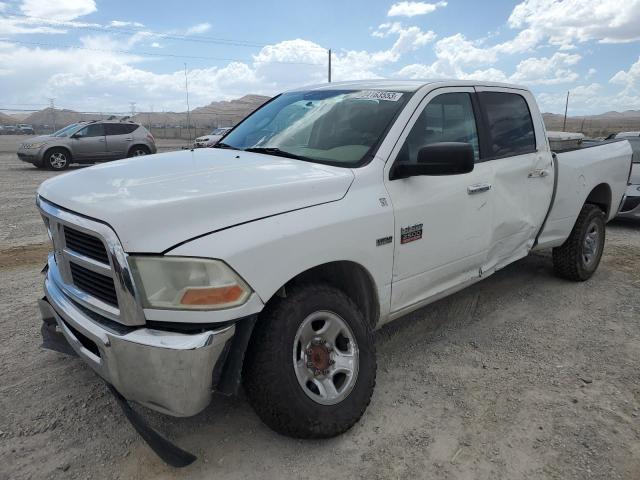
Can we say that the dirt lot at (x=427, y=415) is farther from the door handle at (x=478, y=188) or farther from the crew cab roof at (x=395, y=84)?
the crew cab roof at (x=395, y=84)

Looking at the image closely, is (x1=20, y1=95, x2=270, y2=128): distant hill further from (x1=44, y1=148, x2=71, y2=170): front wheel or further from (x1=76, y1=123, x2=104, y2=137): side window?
(x1=44, y1=148, x2=71, y2=170): front wheel

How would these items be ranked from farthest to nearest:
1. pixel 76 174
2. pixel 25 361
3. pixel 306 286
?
1. pixel 25 361
2. pixel 76 174
3. pixel 306 286

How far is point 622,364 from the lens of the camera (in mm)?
3486

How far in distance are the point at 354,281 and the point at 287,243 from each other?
70 centimetres

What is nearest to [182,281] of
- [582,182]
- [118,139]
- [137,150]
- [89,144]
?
[582,182]

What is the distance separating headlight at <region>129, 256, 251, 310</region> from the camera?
6.82 feet

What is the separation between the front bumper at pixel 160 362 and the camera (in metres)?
2.09

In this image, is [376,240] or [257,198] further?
[376,240]

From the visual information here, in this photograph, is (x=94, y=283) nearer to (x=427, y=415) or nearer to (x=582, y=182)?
(x=427, y=415)

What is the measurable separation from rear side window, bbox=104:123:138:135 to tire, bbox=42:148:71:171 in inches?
62.6

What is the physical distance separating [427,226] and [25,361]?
2.85 meters

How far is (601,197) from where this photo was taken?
5.29 metres

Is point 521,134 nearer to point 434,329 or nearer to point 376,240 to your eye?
point 434,329

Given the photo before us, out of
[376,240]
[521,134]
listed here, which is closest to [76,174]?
[376,240]
